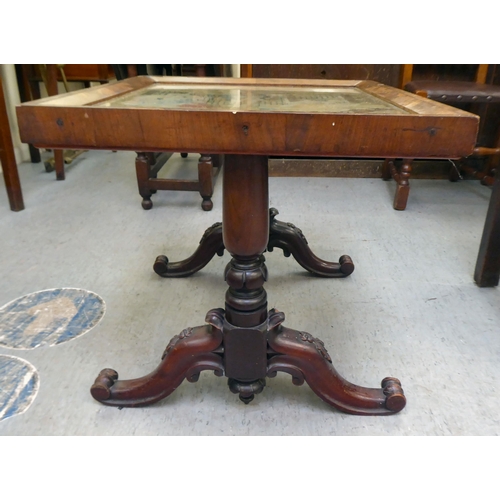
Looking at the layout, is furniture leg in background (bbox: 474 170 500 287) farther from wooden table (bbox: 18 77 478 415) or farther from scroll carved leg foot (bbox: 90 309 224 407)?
scroll carved leg foot (bbox: 90 309 224 407)

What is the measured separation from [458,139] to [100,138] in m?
0.51

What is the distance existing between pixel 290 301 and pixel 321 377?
415 millimetres

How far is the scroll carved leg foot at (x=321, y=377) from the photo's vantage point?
0.88m

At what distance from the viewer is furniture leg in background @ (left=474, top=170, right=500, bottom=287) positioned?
1.33 m

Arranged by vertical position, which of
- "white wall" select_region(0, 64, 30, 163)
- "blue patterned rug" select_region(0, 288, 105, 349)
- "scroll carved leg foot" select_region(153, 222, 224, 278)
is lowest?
"blue patterned rug" select_region(0, 288, 105, 349)

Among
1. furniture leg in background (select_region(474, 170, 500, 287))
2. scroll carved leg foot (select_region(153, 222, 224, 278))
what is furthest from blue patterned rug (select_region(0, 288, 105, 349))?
furniture leg in background (select_region(474, 170, 500, 287))

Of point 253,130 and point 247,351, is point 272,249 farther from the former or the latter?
point 253,130

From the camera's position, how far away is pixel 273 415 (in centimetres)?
92

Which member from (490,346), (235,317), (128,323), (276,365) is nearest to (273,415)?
(276,365)

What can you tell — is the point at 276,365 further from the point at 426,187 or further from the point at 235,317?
the point at 426,187

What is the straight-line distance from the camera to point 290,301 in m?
1.30

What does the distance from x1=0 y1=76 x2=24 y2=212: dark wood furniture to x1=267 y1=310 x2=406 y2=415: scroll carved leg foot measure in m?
1.43

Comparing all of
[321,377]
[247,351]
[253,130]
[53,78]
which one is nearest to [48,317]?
[247,351]

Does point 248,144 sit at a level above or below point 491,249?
above
